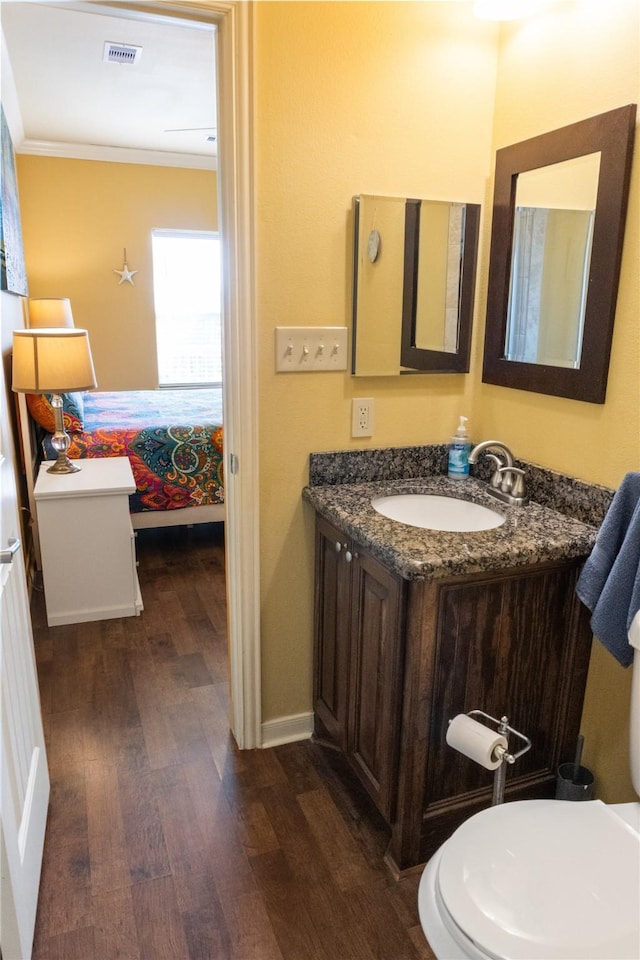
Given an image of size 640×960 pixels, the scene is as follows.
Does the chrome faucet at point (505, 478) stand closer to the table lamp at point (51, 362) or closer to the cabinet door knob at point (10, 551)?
the cabinet door knob at point (10, 551)

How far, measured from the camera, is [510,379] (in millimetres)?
1869

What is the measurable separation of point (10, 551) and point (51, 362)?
150cm

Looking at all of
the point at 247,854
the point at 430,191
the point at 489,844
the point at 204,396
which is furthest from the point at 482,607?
the point at 204,396

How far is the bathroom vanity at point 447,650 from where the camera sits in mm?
1443

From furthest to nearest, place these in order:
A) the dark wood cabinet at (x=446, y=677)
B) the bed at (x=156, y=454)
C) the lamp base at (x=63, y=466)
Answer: the bed at (x=156, y=454) < the lamp base at (x=63, y=466) < the dark wood cabinet at (x=446, y=677)

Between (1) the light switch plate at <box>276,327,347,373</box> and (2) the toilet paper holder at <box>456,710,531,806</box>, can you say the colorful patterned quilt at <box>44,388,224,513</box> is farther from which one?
(2) the toilet paper holder at <box>456,710,531,806</box>

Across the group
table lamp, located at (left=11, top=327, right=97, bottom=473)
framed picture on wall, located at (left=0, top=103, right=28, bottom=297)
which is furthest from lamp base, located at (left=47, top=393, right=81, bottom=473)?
framed picture on wall, located at (left=0, top=103, right=28, bottom=297)

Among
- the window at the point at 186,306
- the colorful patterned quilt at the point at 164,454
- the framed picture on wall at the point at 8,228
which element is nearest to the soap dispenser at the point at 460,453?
the colorful patterned quilt at the point at 164,454

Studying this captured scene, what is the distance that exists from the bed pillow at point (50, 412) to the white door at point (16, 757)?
5.86 ft

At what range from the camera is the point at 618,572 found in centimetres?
138

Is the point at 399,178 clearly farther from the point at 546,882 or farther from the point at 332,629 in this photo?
the point at 546,882

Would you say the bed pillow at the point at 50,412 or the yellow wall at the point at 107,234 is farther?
the yellow wall at the point at 107,234

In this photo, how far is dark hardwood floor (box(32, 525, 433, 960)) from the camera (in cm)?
143

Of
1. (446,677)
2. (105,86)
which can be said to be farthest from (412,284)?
(105,86)
